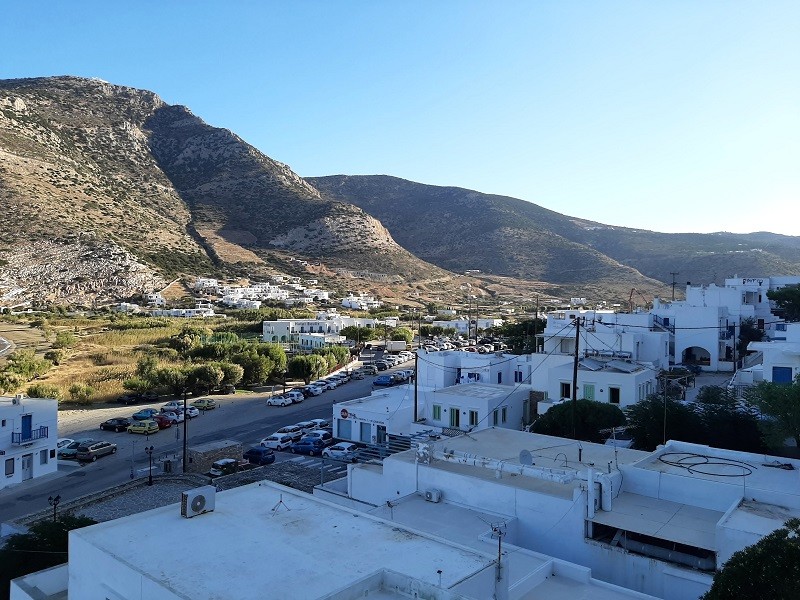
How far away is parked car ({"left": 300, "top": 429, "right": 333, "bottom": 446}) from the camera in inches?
1062

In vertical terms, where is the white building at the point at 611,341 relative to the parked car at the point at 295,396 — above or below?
above

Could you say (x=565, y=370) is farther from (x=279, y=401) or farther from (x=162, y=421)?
(x=162, y=421)

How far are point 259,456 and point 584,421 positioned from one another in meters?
13.0

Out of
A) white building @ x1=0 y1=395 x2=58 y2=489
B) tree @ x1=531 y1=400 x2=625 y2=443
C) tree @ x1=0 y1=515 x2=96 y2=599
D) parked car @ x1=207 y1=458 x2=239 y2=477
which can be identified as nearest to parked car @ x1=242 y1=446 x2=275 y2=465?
parked car @ x1=207 y1=458 x2=239 y2=477

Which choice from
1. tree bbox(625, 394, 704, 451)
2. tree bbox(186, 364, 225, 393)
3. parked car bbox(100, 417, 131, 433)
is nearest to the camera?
tree bbox(625, 394, 704, 451)

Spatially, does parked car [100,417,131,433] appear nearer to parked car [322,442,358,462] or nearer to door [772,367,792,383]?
parked car [322,442,358,462]

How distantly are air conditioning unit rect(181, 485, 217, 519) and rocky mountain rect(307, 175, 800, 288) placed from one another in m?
106

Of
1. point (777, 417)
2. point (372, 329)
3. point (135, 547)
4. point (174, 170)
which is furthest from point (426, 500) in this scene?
point (174, 170)

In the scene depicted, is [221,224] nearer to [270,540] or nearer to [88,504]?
[88,504]

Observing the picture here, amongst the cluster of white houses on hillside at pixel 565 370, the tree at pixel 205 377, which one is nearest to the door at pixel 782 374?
the cluster of white houses on hillside at pixel 565 370

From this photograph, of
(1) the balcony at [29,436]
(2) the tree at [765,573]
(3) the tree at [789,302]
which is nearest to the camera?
(2) the tree at [765,573]

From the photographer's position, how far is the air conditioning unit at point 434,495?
41.4 ft

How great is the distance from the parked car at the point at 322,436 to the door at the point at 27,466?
420 inches

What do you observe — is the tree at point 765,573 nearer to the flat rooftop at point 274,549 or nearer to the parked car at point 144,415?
the flat rooftop at point 274,549
